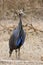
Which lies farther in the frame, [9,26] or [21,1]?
[21,1]

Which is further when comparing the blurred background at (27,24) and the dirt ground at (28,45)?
the blurred background at (27,24)

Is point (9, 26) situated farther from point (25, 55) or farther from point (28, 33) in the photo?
point (25, 55)

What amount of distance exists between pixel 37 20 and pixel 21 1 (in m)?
1.43

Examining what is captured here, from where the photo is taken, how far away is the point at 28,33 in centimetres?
1249

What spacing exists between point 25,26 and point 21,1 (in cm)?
211

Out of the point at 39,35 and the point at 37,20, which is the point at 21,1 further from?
the point at 39,35

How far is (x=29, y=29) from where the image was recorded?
12.7 meters

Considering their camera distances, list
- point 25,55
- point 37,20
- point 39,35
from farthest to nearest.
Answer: point 37,20, point 39,35, point 25,55

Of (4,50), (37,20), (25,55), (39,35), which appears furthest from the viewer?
(37,20)

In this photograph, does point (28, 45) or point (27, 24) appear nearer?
point (28, 45)

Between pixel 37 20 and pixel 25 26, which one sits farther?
pixel 37 20

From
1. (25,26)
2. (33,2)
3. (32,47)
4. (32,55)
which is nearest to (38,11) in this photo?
(33,2)

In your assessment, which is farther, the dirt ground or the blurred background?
the blurred background

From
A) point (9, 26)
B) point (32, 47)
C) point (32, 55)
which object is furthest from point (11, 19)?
point (32, 55)
